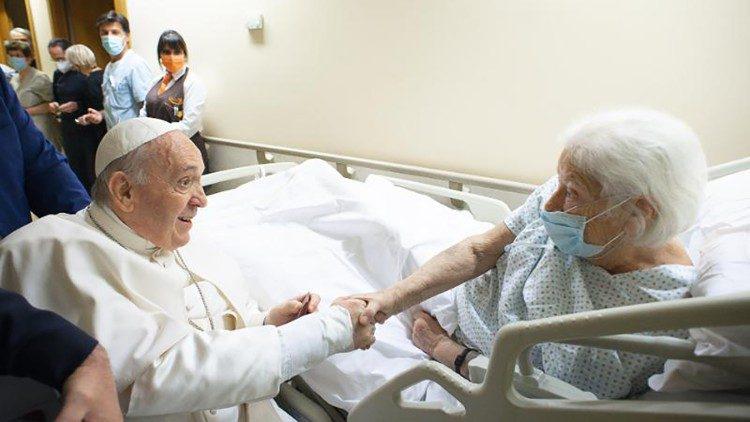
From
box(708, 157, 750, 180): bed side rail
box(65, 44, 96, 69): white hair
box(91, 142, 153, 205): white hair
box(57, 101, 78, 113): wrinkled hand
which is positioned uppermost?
box(65, 44, 96, 69): white hair

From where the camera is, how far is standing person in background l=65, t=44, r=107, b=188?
433 centimetres

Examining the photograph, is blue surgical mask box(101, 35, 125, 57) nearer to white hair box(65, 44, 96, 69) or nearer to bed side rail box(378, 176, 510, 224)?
white hair box(65, 44, 96, 69)

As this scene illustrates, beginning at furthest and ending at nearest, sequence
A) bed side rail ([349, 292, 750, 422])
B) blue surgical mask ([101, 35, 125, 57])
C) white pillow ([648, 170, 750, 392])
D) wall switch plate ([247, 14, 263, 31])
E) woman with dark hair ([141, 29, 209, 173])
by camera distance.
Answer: blue surgical mask ([101, 35, 125, 57]) → woman with dark hair ([141, 29, 209, 173]) → wall switch plate ([247, 14, 263, 31]) → white pillow ([648, 170, 750, 392]) → bed side rail ([349, 292, 750, 422])

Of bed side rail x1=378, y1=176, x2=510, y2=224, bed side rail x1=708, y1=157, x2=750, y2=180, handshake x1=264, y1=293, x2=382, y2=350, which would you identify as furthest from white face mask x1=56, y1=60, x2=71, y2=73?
bed side rail x1=708, y1=157, x2=750, y2=180

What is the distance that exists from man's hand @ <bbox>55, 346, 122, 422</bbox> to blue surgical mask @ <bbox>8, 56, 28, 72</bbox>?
17.7ft

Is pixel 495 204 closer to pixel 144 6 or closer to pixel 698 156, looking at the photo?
pixel 698 156

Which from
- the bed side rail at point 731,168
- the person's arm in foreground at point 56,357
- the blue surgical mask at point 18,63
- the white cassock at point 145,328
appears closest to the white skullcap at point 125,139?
the white cassock at point 145,328

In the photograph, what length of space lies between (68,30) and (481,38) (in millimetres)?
6196

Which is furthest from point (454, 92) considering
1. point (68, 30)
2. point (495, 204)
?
point (68, 30)

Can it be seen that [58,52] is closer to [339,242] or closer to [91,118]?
[91,118]

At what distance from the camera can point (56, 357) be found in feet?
2.47

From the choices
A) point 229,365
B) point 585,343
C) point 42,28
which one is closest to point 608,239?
point 585,343

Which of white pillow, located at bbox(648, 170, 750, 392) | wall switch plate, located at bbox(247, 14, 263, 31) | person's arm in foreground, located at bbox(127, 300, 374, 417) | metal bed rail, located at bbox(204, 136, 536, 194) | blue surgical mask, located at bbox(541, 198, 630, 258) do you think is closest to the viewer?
white pillow, located at bbox(648, 170, 750, 392)

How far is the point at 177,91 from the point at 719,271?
369cm
